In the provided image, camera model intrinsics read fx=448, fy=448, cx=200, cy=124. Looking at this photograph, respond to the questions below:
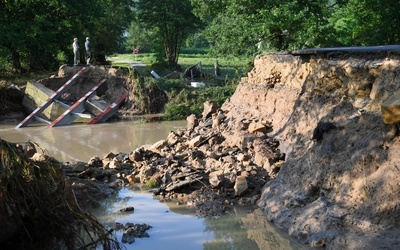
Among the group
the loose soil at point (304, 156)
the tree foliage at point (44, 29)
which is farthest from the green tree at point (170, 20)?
the loose soil at point (304, 156)

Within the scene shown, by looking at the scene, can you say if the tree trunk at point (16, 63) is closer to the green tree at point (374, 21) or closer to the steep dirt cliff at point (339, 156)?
the green tree at point (374, 21)

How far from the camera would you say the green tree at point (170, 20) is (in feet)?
103

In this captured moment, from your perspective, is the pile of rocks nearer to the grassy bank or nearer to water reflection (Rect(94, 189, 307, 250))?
water reflection (Rect(94, 189, 307, 250))

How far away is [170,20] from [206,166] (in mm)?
23831

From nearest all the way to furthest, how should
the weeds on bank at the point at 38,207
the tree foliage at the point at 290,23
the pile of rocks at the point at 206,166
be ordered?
the weeds on bank at the point at 38,207 → the pile of rocks at the point at 206,166 → the tree foliage at the point at 290,23

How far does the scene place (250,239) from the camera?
641 cm

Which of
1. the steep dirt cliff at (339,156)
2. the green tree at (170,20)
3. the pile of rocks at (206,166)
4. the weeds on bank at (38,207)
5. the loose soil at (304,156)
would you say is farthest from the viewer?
the green tree at (170,20)

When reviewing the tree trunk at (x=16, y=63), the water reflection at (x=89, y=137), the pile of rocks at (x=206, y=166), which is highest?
the tree trunk at (x=16, y=63)

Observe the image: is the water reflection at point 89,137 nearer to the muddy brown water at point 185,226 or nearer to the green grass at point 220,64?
the green grass at point 220,64

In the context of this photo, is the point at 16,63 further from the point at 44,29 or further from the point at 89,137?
the point at 89,137

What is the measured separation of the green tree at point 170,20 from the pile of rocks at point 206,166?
68.5 feet

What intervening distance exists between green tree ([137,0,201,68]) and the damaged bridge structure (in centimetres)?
1136

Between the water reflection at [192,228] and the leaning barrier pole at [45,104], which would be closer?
the water reflection at [192,228]

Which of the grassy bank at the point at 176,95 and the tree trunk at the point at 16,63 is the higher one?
the tree trunk at the point at 16,63
